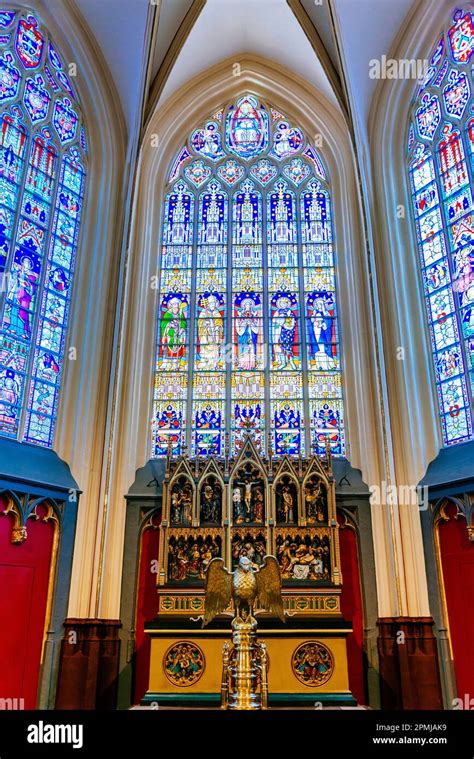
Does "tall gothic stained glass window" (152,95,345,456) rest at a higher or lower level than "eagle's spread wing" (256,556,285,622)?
higher

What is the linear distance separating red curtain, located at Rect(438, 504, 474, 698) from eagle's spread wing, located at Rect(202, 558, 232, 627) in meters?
3.35

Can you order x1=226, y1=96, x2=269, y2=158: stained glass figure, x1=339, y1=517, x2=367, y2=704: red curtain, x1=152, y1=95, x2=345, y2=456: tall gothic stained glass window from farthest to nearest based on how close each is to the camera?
x1=226, y1=96, x2=269, y2=158: stained glass figure
x1=152, y1=95, x2=345, y2=456: tall gothic stained glass window
x1=339, y1=517, x2=367, y2=704: red curtain

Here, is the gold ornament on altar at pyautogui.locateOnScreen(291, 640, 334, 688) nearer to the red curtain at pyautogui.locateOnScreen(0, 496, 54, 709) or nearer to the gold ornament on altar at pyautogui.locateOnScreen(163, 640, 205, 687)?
the gold ornament on altar at pyautogui.locateOnScreen(163, 640, 205, 687)

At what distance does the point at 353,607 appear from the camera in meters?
9.02

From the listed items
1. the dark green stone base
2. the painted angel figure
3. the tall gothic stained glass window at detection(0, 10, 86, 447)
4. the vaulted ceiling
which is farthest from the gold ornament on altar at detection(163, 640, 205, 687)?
the vaulted ceiling

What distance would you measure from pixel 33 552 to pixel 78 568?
2.56ft

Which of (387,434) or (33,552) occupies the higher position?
(387,434)

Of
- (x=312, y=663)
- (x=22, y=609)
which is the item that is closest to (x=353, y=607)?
(x=312, y=663)

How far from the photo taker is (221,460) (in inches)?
376

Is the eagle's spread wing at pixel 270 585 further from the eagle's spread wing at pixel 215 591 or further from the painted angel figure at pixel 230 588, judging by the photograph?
the eagle's spread wing at pixel 215 591

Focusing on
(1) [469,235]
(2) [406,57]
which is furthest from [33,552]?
(2) [406,57]

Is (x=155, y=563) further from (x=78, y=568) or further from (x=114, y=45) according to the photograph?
(x=114, y=45)

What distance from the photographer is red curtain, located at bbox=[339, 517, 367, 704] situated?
28.3 feet

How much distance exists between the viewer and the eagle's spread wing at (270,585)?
6.90 metres
